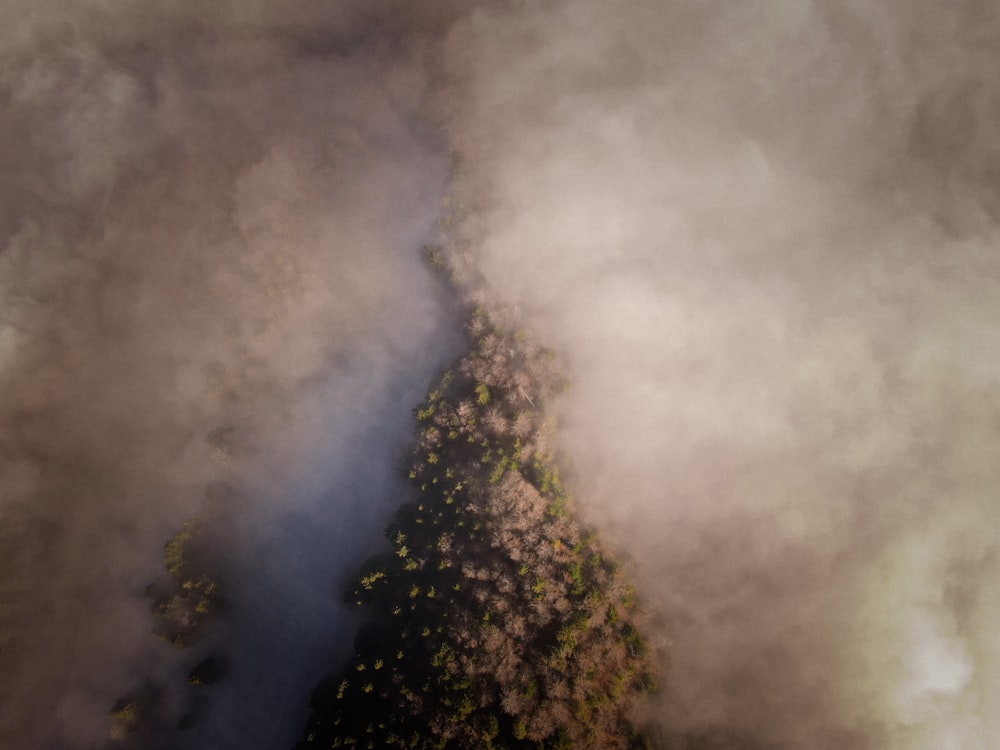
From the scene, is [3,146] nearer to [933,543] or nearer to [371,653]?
[371,653]

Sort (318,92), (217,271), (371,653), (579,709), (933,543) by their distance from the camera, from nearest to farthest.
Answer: (579,709) → (371,653) → (933,543) → (217,271) → (318,92)

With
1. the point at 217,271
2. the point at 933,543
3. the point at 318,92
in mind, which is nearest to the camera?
the point at 933,543

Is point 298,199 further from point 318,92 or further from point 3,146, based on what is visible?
point 3,146

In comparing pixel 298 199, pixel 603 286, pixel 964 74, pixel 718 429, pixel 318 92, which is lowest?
pixel 718 429

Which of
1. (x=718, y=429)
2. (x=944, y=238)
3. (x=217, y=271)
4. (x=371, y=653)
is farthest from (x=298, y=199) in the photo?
(x=944, y=238)

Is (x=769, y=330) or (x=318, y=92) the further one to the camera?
(x=318, y=92)

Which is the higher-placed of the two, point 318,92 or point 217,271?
point 318,92
